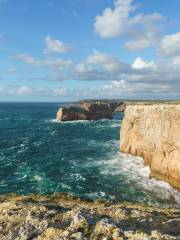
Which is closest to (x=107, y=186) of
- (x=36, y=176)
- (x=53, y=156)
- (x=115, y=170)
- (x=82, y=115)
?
(x=115, y=170)

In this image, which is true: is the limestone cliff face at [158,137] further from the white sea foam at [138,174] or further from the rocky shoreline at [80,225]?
the rocky shoreline at [80,225]

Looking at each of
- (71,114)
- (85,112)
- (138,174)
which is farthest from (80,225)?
(85,112)

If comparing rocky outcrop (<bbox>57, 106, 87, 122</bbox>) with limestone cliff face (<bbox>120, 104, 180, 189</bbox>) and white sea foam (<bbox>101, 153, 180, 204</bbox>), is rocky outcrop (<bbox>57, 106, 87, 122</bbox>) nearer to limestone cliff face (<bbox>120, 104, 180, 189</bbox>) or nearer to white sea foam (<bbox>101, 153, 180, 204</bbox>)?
white sea foam (<bbox>101, 153, 180, 204</bbox>)

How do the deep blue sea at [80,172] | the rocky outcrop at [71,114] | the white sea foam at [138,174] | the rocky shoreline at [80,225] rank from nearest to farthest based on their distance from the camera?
the rocky shoreline at [80,225] → the white sea foam at [138,174] → the deep blue sea at [80,172] → the rocky outcrop at [71,114]

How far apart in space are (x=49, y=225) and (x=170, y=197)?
26.0m

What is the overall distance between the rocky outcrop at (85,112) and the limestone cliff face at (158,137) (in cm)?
7714

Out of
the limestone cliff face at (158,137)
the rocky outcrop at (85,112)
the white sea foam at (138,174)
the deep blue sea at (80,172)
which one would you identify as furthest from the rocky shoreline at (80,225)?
the rocky outcrop at (85,112)

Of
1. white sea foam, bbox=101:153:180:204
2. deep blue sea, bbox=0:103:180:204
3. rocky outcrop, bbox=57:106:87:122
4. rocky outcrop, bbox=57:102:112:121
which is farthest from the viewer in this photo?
rocky outcrop, bbox=57:102:112:121

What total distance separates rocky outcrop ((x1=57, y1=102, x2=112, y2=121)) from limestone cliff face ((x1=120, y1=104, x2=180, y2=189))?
77138 millimetres

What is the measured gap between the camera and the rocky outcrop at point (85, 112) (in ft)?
434

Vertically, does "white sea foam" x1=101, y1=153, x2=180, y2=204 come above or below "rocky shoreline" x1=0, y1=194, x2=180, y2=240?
below

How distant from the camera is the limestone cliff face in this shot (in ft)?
132

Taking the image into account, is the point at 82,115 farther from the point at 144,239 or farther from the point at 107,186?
the point at 144,239

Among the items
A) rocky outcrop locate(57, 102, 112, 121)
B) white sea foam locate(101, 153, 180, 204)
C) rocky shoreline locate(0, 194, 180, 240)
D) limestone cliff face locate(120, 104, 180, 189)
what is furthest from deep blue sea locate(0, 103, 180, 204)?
rocky outcrop locate(57, 102, 112, 121)
